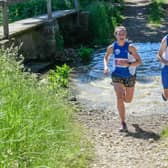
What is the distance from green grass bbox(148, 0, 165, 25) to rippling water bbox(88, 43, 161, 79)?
6.36m

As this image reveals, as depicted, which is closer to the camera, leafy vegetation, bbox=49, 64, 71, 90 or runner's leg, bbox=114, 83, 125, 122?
runner's leg, bbox=114, 83, 125, 122

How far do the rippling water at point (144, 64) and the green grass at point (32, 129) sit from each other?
609cm

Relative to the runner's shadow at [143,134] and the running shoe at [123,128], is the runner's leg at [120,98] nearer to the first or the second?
the running shoe at [123,128]

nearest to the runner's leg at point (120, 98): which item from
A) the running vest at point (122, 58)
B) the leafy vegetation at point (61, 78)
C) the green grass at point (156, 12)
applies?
the running vest at point (122, 58)

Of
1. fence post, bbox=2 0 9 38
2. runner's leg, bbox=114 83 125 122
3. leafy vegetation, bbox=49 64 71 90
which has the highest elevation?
runner's leg, bbox=114 83 125 122

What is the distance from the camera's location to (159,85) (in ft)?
40.6

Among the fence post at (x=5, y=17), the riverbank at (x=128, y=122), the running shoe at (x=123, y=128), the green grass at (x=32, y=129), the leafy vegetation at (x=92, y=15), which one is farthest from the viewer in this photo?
the leafy vegetation at (x=92, y=15)

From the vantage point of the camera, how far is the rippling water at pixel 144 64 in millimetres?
13945

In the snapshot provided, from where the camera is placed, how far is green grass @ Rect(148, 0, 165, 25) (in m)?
25.2

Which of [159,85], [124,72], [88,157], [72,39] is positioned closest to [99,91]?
[159,85]

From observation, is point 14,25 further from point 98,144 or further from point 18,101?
point 18,101

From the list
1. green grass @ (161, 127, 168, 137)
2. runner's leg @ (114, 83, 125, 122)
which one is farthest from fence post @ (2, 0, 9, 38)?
green grass @ (161, 127, 168, 137)

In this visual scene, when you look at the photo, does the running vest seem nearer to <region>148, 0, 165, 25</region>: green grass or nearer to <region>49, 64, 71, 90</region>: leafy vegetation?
<region>49, 64, 71, 90</region>: leafy vegetation

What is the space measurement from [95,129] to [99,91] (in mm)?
3524
